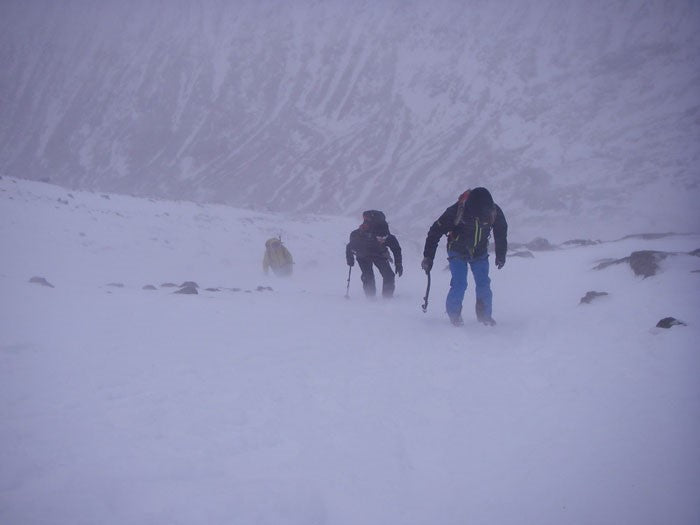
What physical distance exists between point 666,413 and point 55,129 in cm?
5854

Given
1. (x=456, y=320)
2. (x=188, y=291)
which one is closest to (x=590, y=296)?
(x=456, y=320)

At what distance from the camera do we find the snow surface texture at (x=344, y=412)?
1.98 meters

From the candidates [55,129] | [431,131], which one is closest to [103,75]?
[55,129]

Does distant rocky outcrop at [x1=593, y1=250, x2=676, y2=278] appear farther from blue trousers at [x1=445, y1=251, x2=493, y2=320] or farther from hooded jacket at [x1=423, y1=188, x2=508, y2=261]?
blue trousers at [x1=445, y1=251, x2=493, y2=320]

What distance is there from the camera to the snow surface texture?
77.9 inches

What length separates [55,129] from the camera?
48.8 metres

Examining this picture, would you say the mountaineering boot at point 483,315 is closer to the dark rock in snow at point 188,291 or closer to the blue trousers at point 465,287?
the blue trousers at point 465,287

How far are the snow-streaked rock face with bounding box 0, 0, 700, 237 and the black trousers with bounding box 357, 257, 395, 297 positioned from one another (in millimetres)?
19322

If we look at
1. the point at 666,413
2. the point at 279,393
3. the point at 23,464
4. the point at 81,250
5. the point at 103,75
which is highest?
the point at 103,75

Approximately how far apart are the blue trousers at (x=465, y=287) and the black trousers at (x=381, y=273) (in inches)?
91.6

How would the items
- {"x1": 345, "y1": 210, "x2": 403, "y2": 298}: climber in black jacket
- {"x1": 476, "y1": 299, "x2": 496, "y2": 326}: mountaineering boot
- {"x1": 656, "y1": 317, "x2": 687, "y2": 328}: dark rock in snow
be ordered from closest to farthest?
{"x1": 656, "y1": 317, "x2": 687, "y2": 328}: dark rock in snow
{"x1": 476, "y1": 299, "x2": 496, "y2": 326}: mountaineering boot
{"x1": 345, "y1": 210, "x2": 403, "y2": 298}: climber in black jacket

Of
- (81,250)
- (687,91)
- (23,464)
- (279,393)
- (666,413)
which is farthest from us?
(687,91)

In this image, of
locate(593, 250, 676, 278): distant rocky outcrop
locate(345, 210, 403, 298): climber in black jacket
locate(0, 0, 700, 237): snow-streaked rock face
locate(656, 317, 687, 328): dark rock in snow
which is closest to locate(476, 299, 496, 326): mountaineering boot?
locate(656, 317, 687, 328): dark rock in snow

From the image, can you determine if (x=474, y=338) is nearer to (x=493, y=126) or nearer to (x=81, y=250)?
(x=81, y=250)
